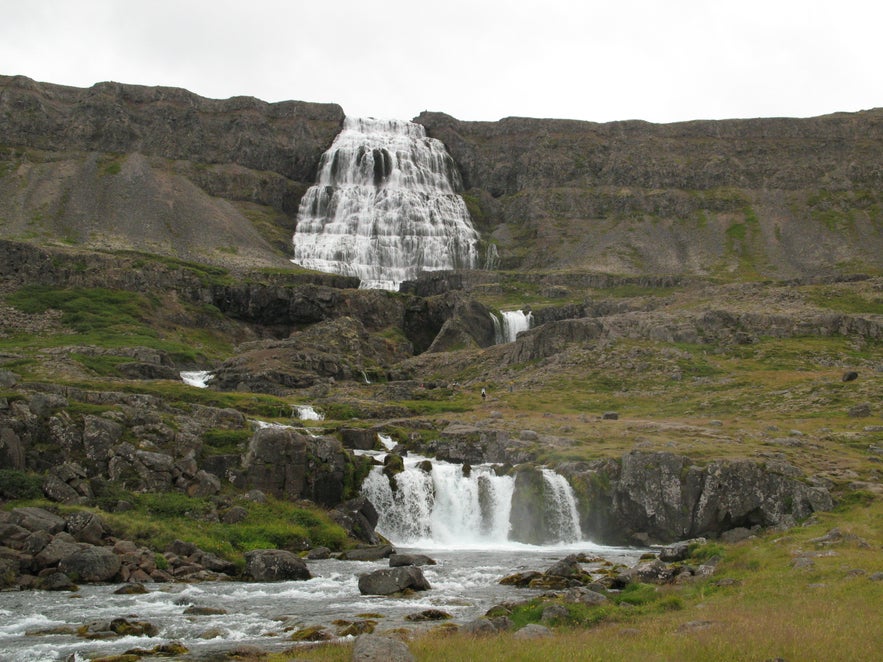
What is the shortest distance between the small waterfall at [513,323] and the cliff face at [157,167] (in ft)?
168

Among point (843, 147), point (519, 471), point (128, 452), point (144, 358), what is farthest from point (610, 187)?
point (128, 452)

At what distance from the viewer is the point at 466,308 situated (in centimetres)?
12212

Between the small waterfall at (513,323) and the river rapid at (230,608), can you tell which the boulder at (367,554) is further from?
the small waterfall at (513,323)

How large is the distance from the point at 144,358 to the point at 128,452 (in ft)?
162

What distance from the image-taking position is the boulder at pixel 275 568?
1387 inches

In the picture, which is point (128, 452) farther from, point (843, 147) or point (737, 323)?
point (843, 147)

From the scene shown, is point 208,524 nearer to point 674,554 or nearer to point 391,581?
point 391,581

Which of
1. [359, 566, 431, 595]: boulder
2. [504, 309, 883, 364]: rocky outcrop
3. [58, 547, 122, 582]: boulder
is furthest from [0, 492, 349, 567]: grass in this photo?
[504, 309, 883, 364]: rocky outcrop

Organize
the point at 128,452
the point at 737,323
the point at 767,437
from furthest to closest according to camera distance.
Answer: the point at 737,323, the point at 767,437, the point at 128,452

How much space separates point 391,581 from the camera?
31984mm

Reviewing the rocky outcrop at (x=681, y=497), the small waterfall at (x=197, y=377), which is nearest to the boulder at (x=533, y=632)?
the rocky outcrop at (x=681, y=497)

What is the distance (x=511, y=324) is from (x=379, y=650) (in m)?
109

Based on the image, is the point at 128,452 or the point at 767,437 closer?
the point at 128,452

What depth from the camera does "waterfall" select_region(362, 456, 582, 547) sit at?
170 feet
